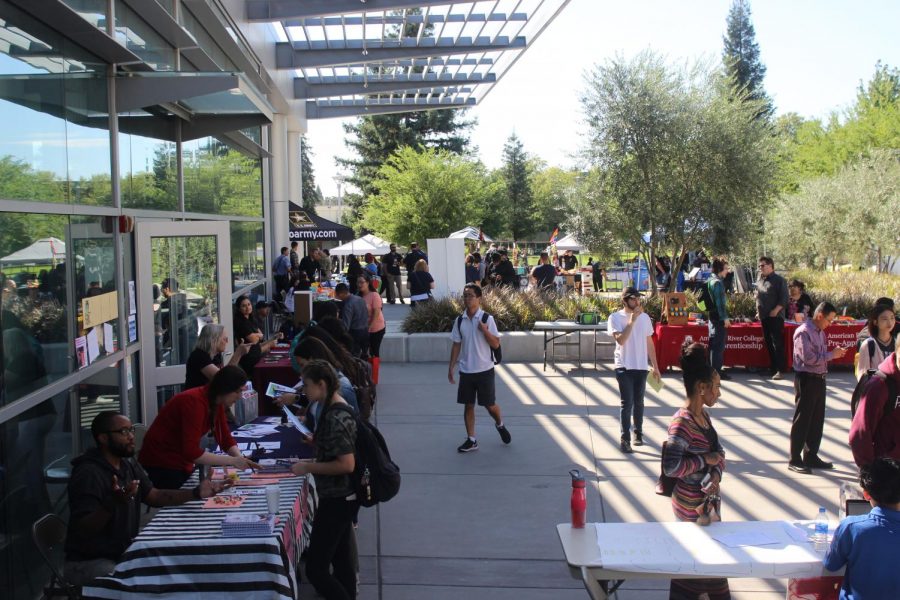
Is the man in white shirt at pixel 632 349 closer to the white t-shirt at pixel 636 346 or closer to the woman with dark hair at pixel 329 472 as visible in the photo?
the white t-shirt at pixel 636 346

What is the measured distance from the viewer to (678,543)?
4.61m

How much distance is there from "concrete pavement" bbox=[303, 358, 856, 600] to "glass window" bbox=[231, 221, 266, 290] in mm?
4039

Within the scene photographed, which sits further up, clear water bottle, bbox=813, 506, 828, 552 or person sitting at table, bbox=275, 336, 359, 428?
person sitting at table, bbox=275, 336, 359, 428

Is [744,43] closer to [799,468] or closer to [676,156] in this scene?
[676,156]

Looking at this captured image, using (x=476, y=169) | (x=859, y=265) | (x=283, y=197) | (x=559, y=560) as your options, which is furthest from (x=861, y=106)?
(x=559, y=560)

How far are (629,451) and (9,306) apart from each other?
21.3 ft

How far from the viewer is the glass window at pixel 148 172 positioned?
8203 millimetres

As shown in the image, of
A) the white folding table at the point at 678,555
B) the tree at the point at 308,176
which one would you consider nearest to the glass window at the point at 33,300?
the white folding table at the point at 678,555

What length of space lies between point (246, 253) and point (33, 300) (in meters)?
11.2

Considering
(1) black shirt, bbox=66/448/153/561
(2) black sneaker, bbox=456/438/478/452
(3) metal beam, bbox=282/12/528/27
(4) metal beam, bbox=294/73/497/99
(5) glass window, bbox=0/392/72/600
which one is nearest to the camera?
(1) black shirt, bbox=66/448/153/561

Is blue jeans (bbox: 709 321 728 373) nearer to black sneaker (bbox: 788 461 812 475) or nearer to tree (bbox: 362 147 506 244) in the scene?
black sneaker (bbox: 788 461 812 475)

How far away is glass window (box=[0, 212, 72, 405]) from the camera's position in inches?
208

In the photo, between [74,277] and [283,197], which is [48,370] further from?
[283,197]

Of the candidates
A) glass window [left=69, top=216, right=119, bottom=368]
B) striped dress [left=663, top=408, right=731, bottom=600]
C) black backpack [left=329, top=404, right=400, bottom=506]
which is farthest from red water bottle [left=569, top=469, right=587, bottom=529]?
glass window [left=69, top=216, right=119, bottom=368]
